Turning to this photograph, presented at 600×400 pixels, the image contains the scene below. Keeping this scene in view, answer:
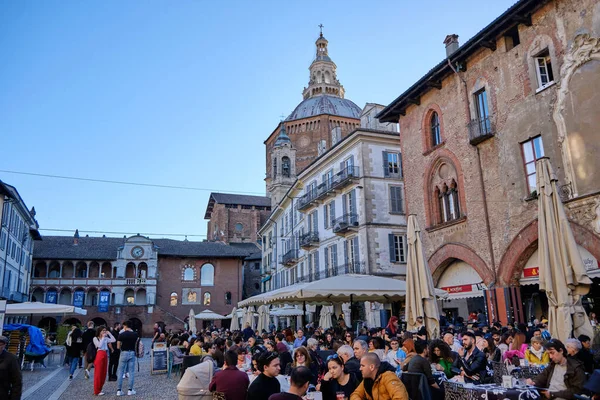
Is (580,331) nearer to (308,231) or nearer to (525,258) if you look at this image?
(525,258)

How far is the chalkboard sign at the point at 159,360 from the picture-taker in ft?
57.1

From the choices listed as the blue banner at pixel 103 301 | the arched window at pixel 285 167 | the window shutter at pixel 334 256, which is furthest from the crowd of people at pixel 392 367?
the arched window at pixel 285 167

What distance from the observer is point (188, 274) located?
5600 centimetres

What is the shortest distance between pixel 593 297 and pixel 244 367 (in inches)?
504

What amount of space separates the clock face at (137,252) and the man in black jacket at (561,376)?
171 ft

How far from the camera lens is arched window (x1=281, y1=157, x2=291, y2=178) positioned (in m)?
71.9

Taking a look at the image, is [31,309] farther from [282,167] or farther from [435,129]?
[282,167]

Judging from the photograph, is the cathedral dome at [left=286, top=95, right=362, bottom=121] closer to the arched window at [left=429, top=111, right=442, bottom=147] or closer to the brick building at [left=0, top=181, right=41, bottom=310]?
the brick building at [left=0, top=181, right=41, bottom=310]

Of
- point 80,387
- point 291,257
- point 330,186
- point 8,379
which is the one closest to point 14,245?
point 291,257

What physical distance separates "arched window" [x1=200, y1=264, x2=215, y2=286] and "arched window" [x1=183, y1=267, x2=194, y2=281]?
1046 mm

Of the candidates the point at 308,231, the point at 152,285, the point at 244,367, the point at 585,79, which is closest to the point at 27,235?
the point at 152,285

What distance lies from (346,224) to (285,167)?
1685 inches

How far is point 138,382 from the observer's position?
1508 cm

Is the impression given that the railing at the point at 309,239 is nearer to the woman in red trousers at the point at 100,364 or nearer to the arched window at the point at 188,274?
the arched window at the point at 188,274
